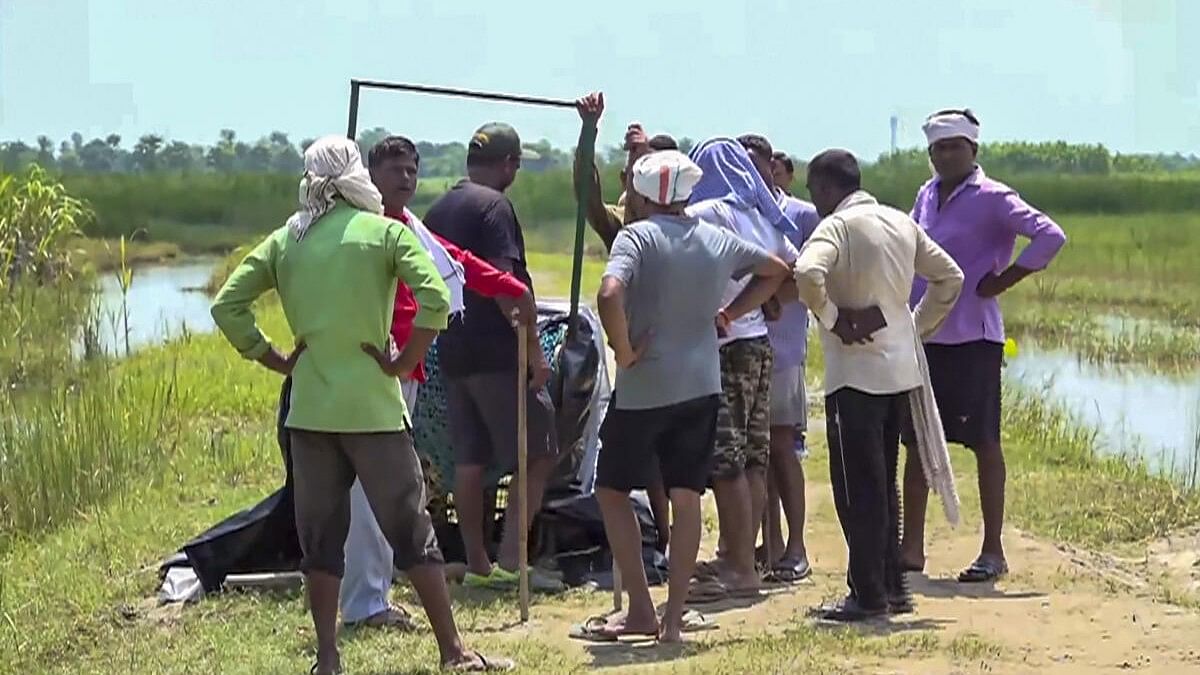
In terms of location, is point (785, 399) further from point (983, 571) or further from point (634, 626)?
point (634, 626)

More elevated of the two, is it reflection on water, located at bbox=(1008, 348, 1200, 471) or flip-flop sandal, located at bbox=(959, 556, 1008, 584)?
flip-flop sandal, located at bbox=(959, 556, 1008, 584)

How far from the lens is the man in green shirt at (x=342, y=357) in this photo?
5996 millimetres

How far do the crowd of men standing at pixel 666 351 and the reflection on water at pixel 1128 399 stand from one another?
4.10m

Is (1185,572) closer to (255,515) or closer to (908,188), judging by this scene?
(255,515)

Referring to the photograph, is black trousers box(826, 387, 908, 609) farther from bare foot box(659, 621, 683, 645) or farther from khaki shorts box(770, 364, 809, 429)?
khaki shorts box(770, 364, 809, 429)

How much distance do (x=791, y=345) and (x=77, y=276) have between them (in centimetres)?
842

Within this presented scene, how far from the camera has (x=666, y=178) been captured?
662 centimetres

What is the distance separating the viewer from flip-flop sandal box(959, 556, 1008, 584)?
A: 7844mm

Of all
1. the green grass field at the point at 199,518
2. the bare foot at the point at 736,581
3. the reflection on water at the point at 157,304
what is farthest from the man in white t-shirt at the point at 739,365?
the reflection on water at the point at 157,304

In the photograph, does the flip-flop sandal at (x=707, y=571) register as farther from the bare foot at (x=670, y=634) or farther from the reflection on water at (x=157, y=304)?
the reflection on water at (x=157, y=304)

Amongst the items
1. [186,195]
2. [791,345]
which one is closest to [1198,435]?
[791,345]

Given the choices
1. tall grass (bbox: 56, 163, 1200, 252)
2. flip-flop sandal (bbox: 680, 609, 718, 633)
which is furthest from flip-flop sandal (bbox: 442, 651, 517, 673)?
tall grass (bbox: 56, 163, 1200, 252)

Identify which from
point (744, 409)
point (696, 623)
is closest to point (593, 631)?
point (696, 623)

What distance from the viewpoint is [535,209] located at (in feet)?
66.5
